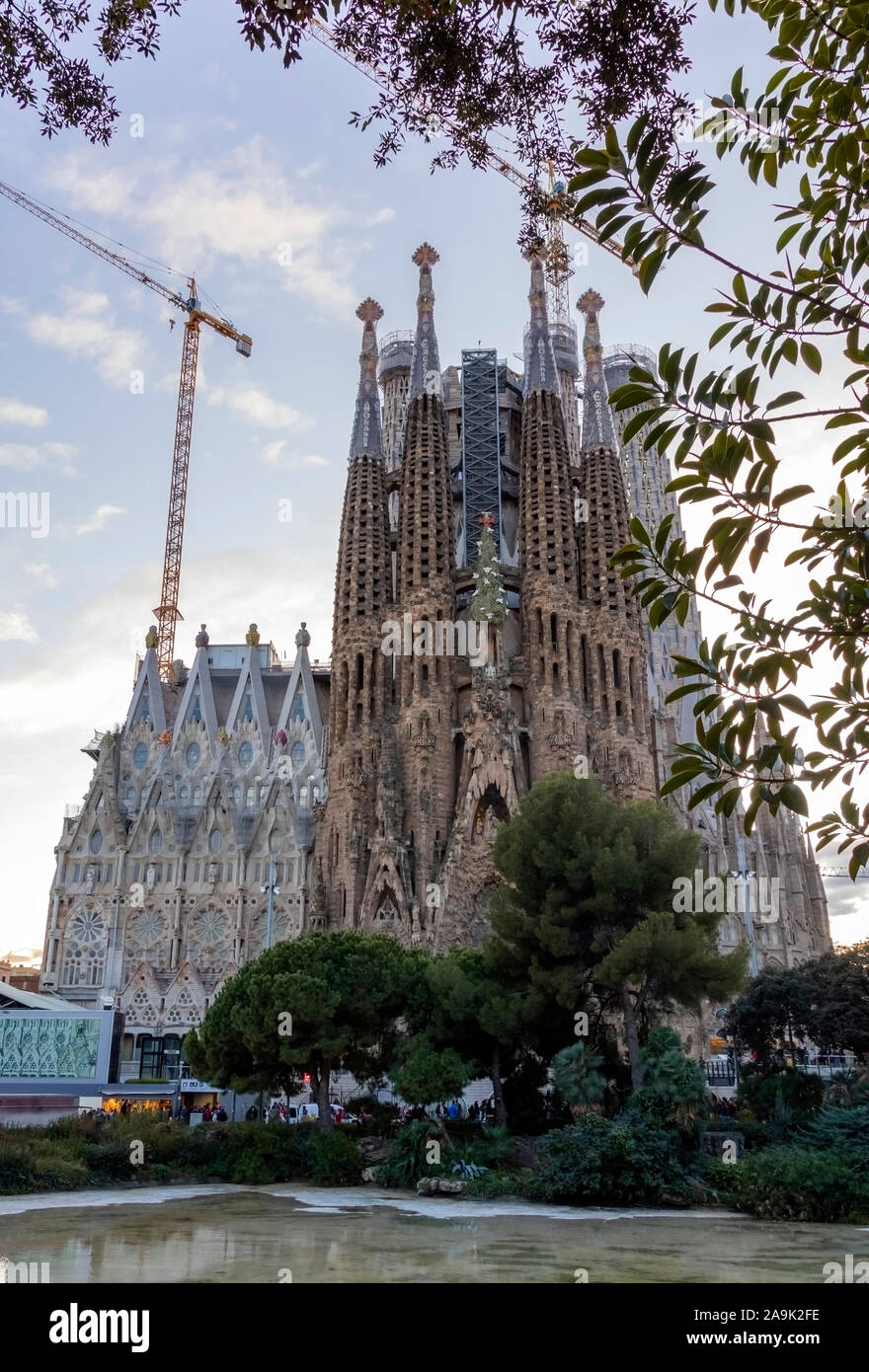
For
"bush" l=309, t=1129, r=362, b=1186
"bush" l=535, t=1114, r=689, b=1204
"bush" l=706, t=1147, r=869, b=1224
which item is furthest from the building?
"bush" l=706, t=1147, r=869, b=1224

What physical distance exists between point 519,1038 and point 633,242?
68.5 feet

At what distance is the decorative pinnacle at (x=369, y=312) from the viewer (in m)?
54.2

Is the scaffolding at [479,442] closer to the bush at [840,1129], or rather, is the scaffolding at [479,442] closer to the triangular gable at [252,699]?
the triangular gable at [252,699]

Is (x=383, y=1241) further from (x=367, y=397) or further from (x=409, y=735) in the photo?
(x=367, y=397)

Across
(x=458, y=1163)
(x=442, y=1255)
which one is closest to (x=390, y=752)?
(x=458, y=1163)

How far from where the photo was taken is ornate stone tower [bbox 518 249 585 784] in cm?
4397

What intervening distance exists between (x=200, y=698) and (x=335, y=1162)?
43336 millimetres

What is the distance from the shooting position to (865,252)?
4.87 metres

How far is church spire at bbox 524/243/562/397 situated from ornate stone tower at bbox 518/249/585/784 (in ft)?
0.15

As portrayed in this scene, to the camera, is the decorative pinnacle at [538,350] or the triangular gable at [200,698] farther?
the triangular gable at [200,698]

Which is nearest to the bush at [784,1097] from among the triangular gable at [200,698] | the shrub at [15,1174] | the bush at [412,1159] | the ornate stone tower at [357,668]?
the bush at [412,1159]

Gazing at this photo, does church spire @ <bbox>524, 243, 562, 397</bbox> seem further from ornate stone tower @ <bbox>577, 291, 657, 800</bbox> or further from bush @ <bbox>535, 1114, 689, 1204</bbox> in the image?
bush @ <bbox>535, 1114, 689, 1204</bbox>

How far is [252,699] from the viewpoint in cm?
6075

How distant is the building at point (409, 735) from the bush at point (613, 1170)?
22.2m
